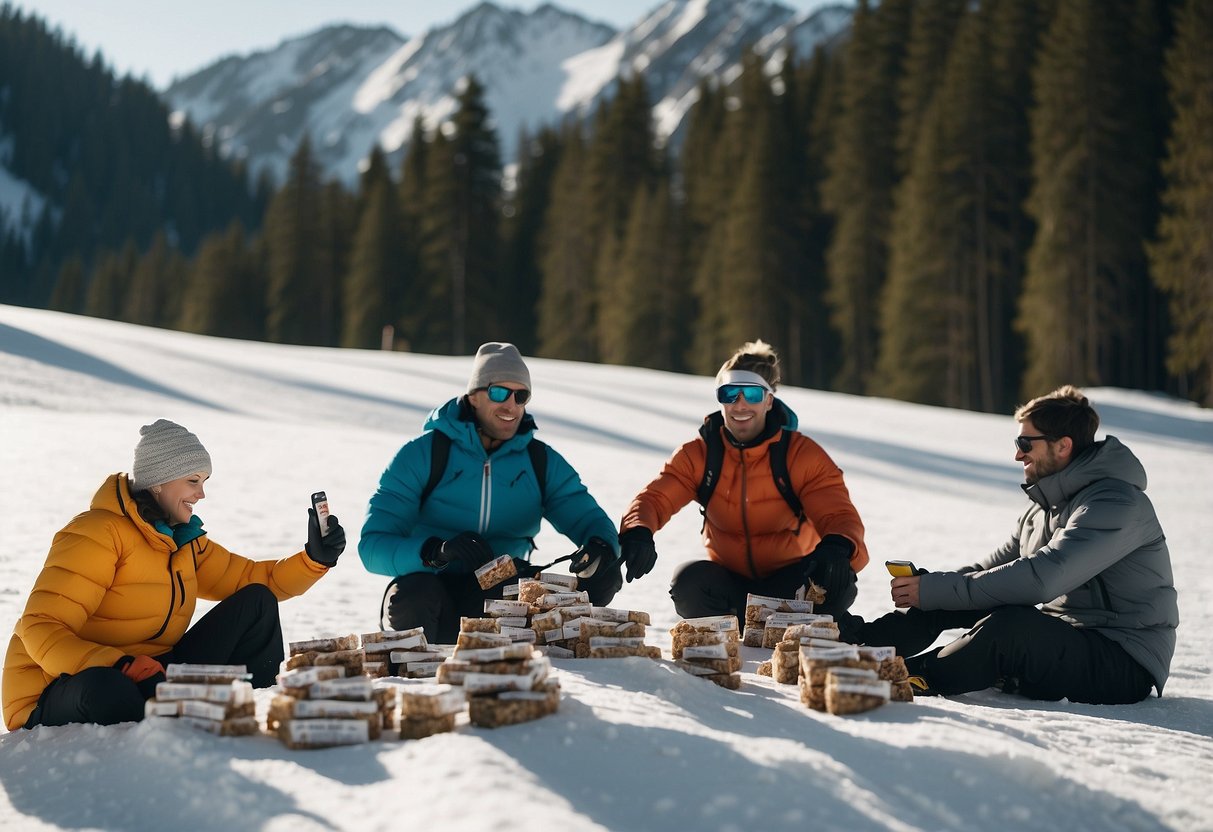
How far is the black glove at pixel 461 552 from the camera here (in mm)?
4246

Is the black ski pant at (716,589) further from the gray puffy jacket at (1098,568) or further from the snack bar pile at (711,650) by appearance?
the snack bar pile at (711,650)

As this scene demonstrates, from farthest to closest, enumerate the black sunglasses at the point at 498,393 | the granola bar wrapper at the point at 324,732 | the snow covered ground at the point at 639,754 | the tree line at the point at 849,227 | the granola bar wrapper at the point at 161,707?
the tree line at the point at 849,227
the black sunglasses at the point at 498,393
the granola bar wrapper at the point at 161,707
the granola bar wrapper at the point at 324,732
the snow covered ground at the point at 639,754

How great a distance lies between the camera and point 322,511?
3.81 metres

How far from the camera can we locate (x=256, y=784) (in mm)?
2705

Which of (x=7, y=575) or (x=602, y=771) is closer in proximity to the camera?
(x=602, y=771)

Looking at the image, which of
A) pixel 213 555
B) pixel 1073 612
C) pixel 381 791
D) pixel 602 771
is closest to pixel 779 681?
pixel 1073 612

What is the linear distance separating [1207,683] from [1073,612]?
1.05 metres

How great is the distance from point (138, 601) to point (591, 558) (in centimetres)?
176

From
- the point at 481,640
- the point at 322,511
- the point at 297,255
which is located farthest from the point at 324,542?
the point at 297,255

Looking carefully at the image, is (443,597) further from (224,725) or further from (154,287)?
(154,287)

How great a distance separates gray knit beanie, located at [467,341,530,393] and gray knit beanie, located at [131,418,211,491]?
1.35m

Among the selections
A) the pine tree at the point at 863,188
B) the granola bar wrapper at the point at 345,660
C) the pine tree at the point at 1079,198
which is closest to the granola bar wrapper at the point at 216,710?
the granola bar wrapper at the point at 345,660

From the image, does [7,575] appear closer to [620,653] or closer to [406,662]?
[406,662]

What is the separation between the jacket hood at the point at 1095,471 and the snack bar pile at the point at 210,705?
288cm
